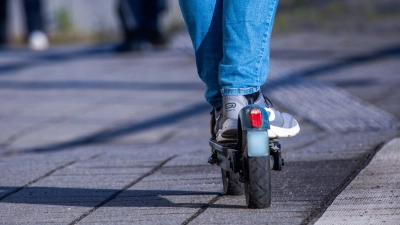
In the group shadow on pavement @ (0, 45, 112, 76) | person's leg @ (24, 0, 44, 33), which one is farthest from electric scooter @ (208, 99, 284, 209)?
person's leg @ (24, 0, 44, 33)

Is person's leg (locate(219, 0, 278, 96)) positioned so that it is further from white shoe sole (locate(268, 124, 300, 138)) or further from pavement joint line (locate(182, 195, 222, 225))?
pavement joint line (locate(182, 195, 222, 225))

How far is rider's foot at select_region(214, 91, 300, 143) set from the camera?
244 cm

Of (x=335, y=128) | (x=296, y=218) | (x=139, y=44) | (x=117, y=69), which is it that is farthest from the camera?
(x=139, y=44)

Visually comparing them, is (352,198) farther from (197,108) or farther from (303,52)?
(303,52)

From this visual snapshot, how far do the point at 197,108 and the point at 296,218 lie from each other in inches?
149

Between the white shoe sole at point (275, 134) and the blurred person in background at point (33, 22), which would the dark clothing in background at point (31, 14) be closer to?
the blurred person in background at point (33, 22)

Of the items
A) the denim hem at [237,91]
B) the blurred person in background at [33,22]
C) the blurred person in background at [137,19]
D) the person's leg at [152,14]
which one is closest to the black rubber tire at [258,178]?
the denim hem at [237,91]

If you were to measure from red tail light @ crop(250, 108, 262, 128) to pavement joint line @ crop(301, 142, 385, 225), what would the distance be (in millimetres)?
348

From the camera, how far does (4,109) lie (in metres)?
6.45

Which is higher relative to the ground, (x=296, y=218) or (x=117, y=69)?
(x=296, y=218)

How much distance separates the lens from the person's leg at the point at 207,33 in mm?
2506

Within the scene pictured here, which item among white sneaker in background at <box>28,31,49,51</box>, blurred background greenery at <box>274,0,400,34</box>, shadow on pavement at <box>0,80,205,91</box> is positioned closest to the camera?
shadow on pavement at <box>0,80,205,91</box>

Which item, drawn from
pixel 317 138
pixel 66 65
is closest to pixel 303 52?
pixel 66 65

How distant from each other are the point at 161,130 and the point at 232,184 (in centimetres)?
286
